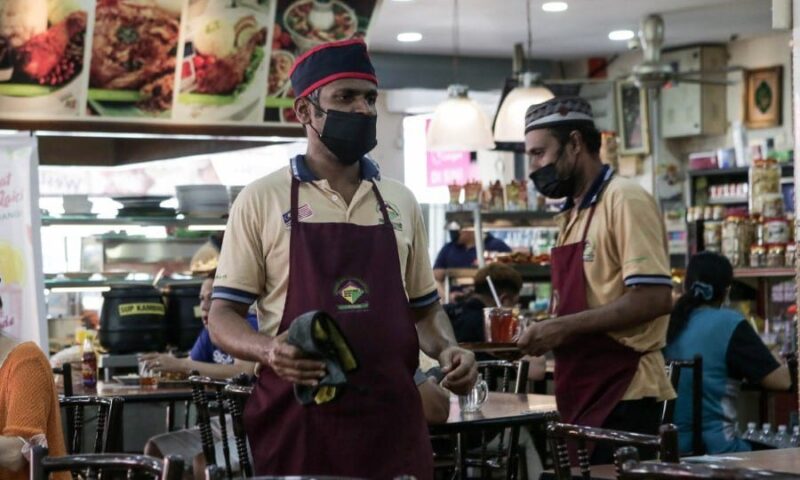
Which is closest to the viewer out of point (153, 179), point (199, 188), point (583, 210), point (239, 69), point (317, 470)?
point (317, 470)

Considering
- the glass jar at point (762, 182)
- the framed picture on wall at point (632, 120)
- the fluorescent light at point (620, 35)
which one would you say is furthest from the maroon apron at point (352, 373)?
the framed picture on wall at point (632, 120)

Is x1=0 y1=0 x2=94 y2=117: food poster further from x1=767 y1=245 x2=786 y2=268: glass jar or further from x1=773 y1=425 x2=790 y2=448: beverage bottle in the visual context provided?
x1=767 y1=245 x2=786 y2=268: glass jar

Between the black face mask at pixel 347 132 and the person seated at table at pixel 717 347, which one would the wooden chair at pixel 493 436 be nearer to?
the person seated at table at pixel 717 347

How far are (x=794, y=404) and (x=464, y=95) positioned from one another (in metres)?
3.55

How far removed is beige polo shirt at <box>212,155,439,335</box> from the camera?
111 inches

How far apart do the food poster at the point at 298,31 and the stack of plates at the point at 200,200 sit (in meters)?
0.70

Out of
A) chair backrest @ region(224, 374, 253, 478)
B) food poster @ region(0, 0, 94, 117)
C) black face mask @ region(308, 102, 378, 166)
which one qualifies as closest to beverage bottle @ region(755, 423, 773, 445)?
chair backrest @ region(224, 374, 253, 478)

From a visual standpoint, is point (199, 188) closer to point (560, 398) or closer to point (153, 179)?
point (560, 398)

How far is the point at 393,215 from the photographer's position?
2.89m

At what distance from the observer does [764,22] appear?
1302 cm

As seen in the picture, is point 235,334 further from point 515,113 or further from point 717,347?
point 515,113

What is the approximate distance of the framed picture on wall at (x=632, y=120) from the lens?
48.2ft

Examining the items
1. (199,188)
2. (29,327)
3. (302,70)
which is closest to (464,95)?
(199,188)

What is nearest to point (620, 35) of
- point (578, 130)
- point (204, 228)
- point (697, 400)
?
point (204, 228)
